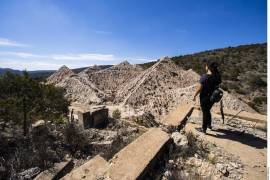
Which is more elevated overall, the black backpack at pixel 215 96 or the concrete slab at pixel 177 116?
the black backpack at pixel 215 96

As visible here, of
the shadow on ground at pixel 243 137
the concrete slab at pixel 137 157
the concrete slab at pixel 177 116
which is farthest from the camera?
the concrete slab at pixel 177 116

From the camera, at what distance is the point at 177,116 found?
20.3 feet

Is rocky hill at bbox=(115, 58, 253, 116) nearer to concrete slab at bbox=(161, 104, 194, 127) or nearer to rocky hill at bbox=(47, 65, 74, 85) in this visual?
concrete slab at bbox=(161, 104, 194, 127)

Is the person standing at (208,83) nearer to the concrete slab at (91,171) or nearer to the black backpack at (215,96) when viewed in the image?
the black backpack at (215,96)

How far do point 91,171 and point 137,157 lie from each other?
0.68 meters

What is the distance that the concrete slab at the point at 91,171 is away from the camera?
332 cm

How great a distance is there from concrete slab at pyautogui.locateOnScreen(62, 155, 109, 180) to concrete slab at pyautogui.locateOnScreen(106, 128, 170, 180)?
135 millimetres

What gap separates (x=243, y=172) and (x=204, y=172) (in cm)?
60

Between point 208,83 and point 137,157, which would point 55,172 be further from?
point 208,83

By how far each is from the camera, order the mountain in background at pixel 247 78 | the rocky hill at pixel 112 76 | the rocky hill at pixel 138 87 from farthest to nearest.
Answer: the mountain in background at pixel 247 78 < the rocky hill at pixel 112 76 < the rocky hill at pixel 138 87

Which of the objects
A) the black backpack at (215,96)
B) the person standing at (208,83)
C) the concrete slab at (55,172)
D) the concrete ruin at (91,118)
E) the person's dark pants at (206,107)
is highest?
the person standing at (208,83)

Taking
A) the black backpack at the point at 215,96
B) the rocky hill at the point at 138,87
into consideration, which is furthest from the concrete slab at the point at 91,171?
the rocky hill at the point at 138,87

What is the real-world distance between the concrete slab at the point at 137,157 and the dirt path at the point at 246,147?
1176mm

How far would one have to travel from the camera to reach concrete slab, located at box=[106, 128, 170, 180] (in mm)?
3143
